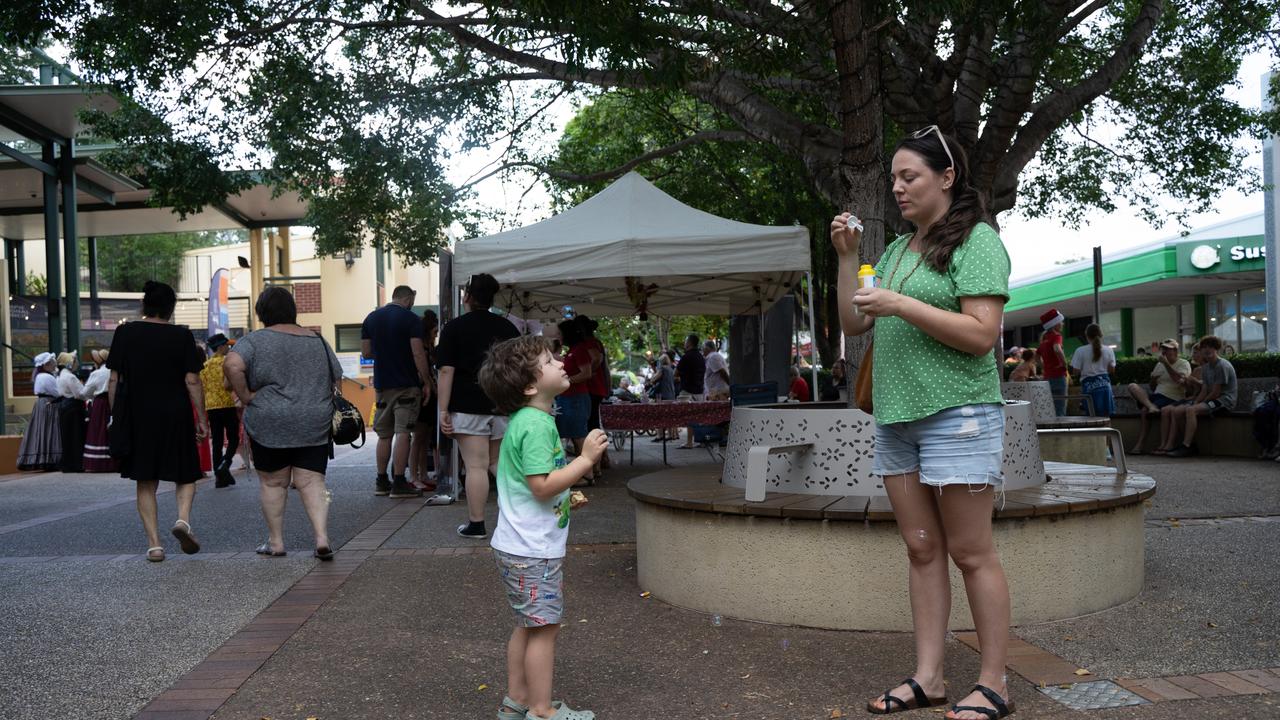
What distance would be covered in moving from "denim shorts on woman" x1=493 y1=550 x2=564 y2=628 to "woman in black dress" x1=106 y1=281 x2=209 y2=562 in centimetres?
418

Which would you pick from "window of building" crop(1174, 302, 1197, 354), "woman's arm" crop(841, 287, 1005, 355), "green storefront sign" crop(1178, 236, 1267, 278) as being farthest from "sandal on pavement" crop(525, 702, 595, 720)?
"window of building" crop(1174, 302, 1197, 354)

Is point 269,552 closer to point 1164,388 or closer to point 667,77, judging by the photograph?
point 667,77

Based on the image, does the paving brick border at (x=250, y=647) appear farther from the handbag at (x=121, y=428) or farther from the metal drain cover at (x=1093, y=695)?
the metal drain cover at (x=1093, y=695)

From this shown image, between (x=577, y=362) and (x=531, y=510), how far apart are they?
24.5ft

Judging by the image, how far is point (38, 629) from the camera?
4836 millimetres

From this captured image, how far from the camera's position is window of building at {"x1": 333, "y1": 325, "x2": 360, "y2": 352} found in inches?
1540

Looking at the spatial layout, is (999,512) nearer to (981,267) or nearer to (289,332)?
(981,267)

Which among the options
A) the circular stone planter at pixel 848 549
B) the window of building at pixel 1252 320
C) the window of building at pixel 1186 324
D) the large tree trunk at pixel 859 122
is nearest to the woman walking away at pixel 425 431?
the large tree trunk at pixel 859 122

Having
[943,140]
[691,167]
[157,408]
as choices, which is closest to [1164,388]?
[691,167]

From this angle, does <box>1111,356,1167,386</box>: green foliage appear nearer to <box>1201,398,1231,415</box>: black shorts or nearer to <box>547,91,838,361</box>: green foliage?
<box>1201,398,1231,415</box>: black shorts

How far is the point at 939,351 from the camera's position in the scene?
326cm

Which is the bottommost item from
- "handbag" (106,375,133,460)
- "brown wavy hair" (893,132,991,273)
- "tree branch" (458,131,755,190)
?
"handbag" (106,375,133,460)

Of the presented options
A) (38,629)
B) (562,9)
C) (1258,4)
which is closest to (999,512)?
(562,9)

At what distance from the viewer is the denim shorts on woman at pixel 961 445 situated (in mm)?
3184
